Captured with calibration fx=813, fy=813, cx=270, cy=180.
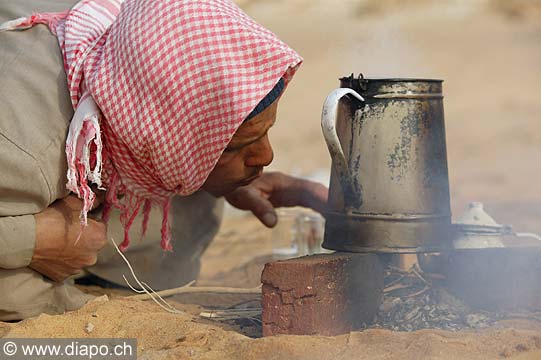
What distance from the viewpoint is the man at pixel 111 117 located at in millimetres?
3180

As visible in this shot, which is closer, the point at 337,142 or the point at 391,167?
the point at 337,142

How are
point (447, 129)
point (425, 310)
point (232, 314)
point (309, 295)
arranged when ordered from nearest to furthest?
point (309, 295) < point (425, 310) < point (232, 314) < point (447, 129)

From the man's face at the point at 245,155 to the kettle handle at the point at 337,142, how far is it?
0.92ft

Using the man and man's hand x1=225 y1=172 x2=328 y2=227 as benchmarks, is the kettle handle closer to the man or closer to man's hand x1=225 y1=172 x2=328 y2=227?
the man

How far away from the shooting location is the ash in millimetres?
3303

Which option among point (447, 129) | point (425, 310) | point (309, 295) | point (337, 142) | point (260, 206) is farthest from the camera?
point (447, 129)

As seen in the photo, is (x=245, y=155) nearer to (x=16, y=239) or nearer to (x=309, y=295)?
(x=309, y=295)

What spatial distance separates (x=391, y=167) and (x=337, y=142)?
304 millimetres

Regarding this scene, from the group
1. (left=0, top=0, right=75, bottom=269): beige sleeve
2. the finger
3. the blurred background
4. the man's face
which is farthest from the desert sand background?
the man's face

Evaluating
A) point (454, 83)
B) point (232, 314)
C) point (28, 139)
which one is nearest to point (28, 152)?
point (28, 139)

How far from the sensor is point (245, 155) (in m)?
3.57

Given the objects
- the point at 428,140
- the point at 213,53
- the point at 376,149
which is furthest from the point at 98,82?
the point at 428,140

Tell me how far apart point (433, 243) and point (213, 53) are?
4.08 ft

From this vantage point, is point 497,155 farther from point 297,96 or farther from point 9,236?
point 9,236
